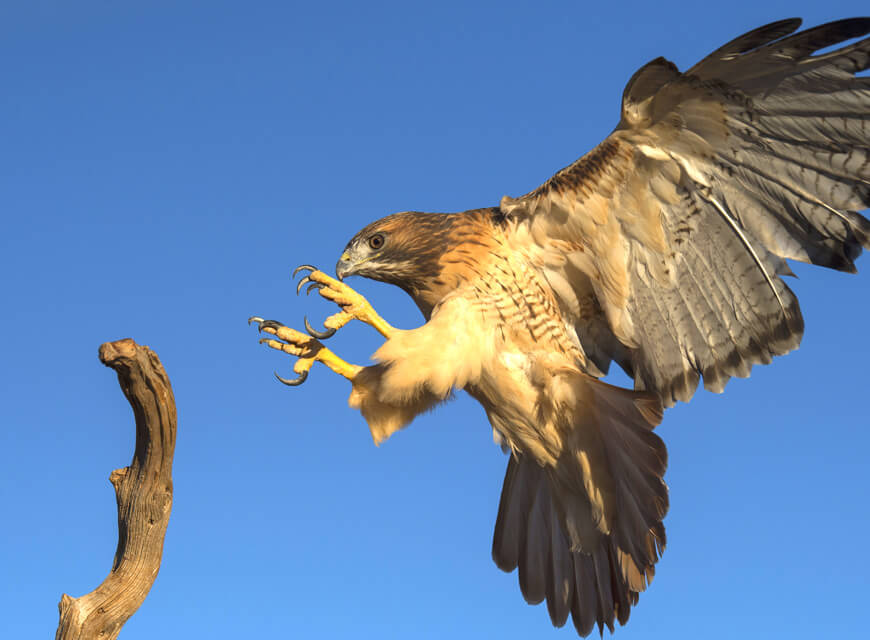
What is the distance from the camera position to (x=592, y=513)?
4.94 m

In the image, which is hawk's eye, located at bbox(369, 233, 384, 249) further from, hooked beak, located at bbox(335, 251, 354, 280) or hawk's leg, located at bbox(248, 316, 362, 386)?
hawk's leg, located at bbox(248, 316, 362, 386)

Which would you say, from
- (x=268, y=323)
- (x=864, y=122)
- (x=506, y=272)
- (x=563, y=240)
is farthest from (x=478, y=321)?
(x=864, y=122)

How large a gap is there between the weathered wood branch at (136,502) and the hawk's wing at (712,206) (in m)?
2.17

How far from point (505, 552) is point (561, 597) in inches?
17.3

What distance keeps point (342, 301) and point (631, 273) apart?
1.60 metres

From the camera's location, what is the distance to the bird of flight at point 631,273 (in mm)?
4355

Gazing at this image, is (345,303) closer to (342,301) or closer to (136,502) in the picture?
(342,301)

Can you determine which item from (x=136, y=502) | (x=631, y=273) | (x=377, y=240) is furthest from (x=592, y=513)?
(x=136, y=502)

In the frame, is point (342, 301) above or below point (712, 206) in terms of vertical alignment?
below

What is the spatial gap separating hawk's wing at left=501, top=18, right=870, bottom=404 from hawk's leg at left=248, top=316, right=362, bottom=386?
4.17 ft

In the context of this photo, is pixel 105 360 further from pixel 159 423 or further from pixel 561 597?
pixel 561 597

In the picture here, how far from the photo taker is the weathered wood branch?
11.7 ft

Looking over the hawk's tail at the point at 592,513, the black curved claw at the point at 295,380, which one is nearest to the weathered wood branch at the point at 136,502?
the black curved claw at the point at 295,380

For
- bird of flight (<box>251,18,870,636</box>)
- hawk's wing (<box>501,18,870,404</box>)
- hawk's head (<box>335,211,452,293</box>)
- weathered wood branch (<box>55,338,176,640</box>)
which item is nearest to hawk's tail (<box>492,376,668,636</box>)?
bird of flight (<box>251,18,870,636</box>)
